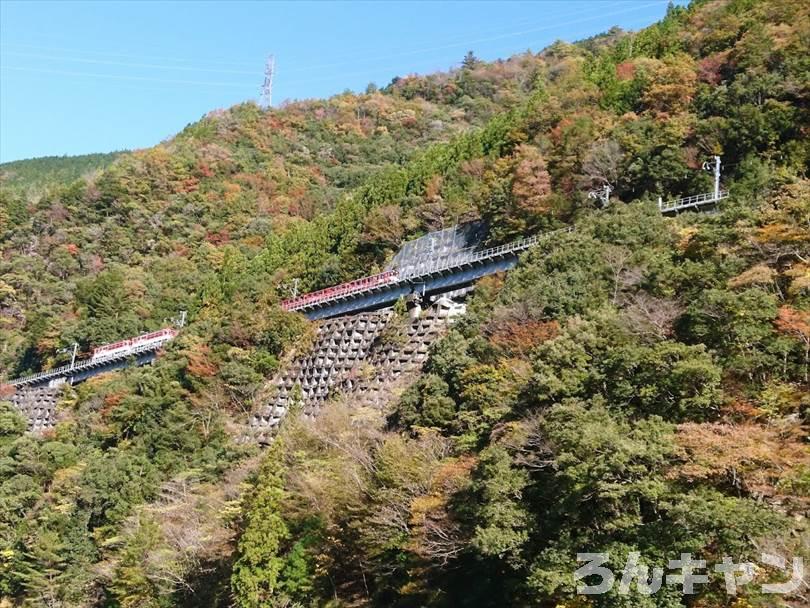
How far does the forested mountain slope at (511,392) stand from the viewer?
16141 millimetres

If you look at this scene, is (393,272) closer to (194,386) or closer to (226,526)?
(194,386)

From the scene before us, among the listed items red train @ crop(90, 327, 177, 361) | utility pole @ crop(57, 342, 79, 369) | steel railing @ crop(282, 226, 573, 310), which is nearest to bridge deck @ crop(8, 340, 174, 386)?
red train @ crop(90, 327, 177, 361)

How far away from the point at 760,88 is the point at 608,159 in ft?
21.6

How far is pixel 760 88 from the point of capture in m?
33.4

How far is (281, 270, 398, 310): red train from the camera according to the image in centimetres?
4222

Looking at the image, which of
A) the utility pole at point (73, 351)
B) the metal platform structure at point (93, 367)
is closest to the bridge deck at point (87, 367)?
the metal platform structure at point (93, 367)

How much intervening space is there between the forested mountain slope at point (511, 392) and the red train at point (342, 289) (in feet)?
6.47

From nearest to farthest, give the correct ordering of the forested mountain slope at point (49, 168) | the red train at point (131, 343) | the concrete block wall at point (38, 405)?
the red train at point (131, 343)
the concrete block wall at point (38, 405)
the forested mountain slope at point (49, 168)

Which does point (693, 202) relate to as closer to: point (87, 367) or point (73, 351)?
point (87, 367)

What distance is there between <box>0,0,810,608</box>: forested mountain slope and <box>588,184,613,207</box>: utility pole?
56 cm

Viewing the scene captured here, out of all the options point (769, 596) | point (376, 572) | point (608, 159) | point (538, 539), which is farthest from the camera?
point (608, 159)

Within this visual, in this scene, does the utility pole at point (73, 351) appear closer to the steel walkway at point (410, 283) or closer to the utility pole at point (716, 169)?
the steel walkway at point (410, 283)

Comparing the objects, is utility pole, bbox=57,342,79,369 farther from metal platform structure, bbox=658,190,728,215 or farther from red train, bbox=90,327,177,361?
metal platform structure, bbox=658,190,728,215

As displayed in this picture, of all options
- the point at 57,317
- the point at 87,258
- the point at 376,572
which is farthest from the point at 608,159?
the point at 87,258
